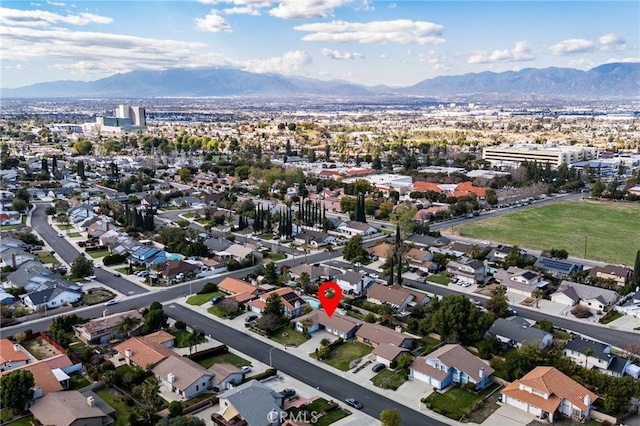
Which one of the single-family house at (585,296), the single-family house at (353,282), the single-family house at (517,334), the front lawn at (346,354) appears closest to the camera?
the front lawn at (346,354)

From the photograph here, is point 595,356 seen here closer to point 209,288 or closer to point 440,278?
point 440,278

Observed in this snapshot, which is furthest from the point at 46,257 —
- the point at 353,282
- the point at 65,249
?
the point at 353,282

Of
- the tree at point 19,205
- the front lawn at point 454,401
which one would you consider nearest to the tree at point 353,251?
the front lawn at point 454,401

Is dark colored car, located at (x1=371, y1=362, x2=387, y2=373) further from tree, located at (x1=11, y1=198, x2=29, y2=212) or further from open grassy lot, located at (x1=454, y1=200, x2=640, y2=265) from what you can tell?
tree, located at (x1=11, y1=198, x2=29, y2=212)

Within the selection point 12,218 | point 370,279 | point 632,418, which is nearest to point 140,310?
point 370,279

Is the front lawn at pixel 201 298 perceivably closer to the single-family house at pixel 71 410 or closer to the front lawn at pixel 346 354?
the front lawn at pixel 346 354

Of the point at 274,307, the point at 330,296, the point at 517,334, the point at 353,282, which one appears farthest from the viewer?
the point at 353,282
